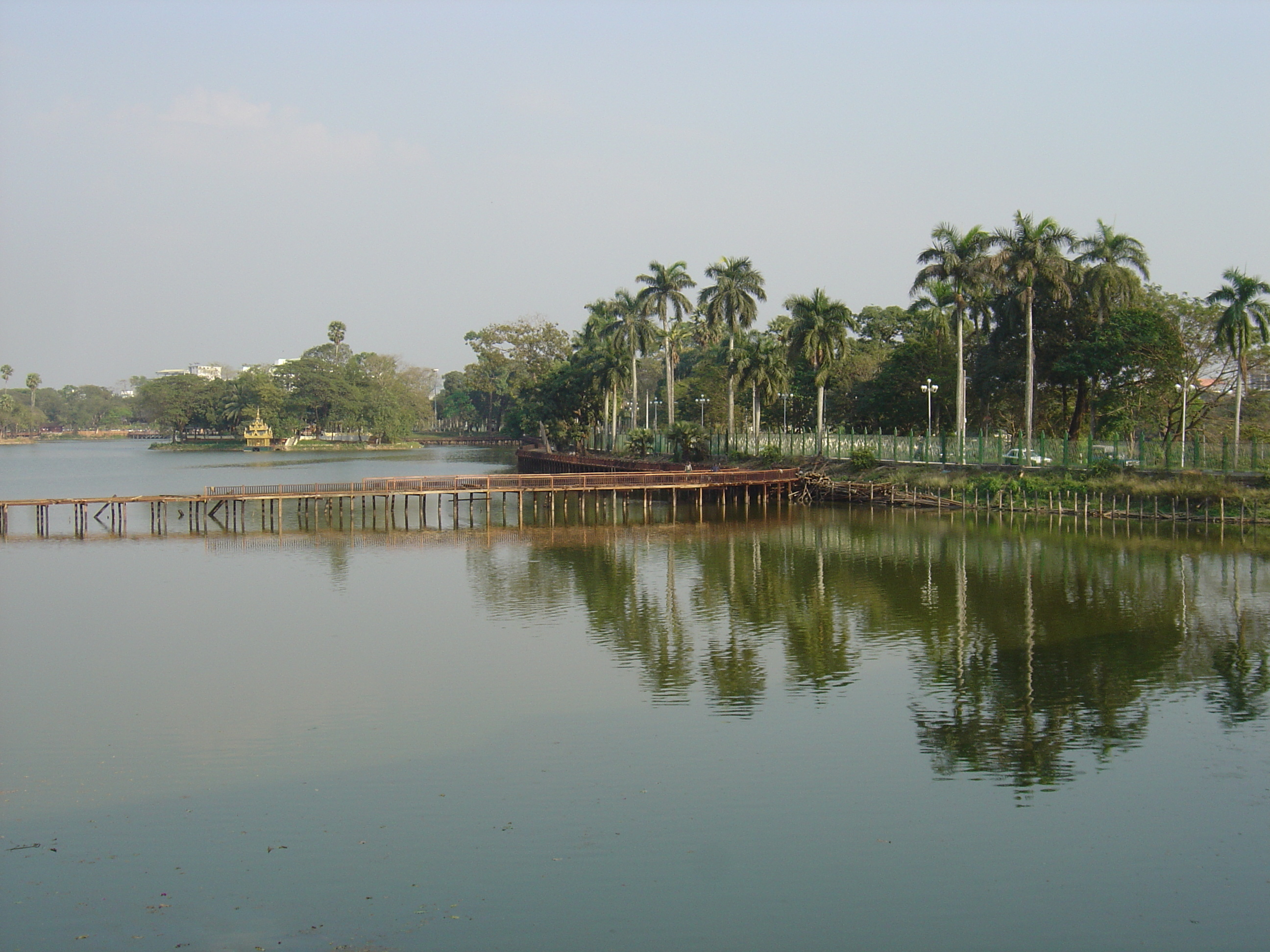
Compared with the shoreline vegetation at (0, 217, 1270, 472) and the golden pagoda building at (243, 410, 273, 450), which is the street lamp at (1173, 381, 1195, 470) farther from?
the golden pagoda building at (243, 410, 273, 450)

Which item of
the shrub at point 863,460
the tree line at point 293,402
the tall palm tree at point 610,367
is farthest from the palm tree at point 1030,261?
the tree line at point 293,402

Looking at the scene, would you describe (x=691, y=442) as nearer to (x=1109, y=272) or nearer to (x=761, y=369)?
(x=761, y=369)

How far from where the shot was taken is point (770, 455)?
65.6m

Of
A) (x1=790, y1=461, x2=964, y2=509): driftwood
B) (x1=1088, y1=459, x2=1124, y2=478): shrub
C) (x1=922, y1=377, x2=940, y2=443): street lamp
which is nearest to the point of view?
(x1=1088, y1=459, x2=1124, y2=478): shrub

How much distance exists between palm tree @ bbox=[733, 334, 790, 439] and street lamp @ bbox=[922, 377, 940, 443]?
9.60 meters

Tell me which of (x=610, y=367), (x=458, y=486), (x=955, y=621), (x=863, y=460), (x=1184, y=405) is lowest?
(x=955, y=621)

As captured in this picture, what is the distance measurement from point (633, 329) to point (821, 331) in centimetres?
2214

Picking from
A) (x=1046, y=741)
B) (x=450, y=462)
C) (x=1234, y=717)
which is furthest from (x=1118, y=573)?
(x=450, y=462)

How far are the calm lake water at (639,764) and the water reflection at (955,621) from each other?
143 millimetres

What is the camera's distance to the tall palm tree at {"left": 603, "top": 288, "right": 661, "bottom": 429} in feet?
265

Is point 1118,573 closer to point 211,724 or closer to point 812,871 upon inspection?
point 812,871

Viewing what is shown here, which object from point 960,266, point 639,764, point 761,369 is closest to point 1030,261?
point 960,266

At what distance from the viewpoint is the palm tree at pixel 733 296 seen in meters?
70.7

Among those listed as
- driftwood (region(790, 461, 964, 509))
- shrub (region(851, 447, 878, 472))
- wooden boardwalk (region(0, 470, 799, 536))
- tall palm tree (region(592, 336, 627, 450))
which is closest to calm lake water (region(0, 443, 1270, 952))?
wooden boardwalk (region(0, 470, 799, 536))
